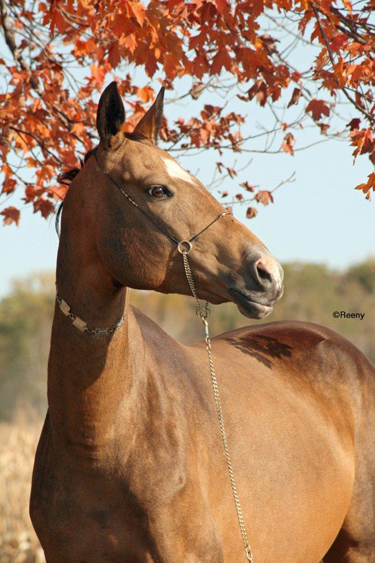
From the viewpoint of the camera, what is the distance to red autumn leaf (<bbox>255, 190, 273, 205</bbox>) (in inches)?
231

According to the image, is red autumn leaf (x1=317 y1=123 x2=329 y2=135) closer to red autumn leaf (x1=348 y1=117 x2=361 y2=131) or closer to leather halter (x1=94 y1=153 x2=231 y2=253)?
red autumn leaf (x1=348 y1=117 x2=361 y2=131)

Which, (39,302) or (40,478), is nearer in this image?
(40,478)

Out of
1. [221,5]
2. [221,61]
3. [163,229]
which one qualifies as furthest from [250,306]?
[221,61]

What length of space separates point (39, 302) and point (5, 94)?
44.1 meters

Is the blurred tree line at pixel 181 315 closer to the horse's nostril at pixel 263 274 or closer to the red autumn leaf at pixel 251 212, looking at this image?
the red autumn leaf at pixel 251 212

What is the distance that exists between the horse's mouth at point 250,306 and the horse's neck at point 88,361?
0.54 metres

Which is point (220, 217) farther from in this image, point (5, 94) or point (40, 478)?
point (5, 94)

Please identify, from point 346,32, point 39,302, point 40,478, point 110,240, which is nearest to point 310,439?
point 40,478

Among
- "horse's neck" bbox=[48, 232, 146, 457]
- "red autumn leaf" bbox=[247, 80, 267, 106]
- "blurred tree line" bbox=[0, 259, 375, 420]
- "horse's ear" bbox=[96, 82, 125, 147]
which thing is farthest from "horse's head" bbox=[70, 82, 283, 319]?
"blurred tree line" bbox=[0, 259, 375, 420]

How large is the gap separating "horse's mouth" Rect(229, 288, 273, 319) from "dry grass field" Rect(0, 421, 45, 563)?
4474 millimetres

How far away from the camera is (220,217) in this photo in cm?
305

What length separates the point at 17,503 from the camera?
752cm

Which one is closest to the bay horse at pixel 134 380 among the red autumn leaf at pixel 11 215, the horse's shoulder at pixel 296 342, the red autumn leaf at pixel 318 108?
the horse's shoulder at pixel 296 342

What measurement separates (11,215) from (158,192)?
9.93 feet
